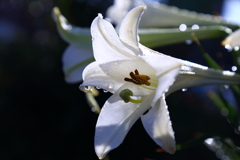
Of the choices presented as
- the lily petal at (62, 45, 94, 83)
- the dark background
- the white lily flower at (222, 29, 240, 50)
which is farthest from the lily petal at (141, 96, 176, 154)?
the dark background

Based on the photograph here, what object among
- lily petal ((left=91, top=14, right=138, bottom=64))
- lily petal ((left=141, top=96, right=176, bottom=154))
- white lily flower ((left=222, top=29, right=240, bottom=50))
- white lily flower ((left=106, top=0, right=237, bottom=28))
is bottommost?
white lily flower ((left=106, top=0, right=237, bottom=28))

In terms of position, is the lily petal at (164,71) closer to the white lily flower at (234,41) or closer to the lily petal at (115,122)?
the lily petal at (115,122)

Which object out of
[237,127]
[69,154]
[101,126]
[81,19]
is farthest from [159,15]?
[69,154]

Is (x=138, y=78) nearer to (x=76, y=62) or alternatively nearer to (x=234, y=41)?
(x=234, y=41)

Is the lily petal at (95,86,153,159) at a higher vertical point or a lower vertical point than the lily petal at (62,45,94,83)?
higher

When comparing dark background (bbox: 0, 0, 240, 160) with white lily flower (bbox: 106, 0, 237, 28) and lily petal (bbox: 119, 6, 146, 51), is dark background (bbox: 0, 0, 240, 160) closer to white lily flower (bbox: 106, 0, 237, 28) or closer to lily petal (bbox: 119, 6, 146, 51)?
white lily flower (bbox: 106, 0, 237, 28)

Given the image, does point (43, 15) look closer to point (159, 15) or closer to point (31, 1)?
point (31, 1)
